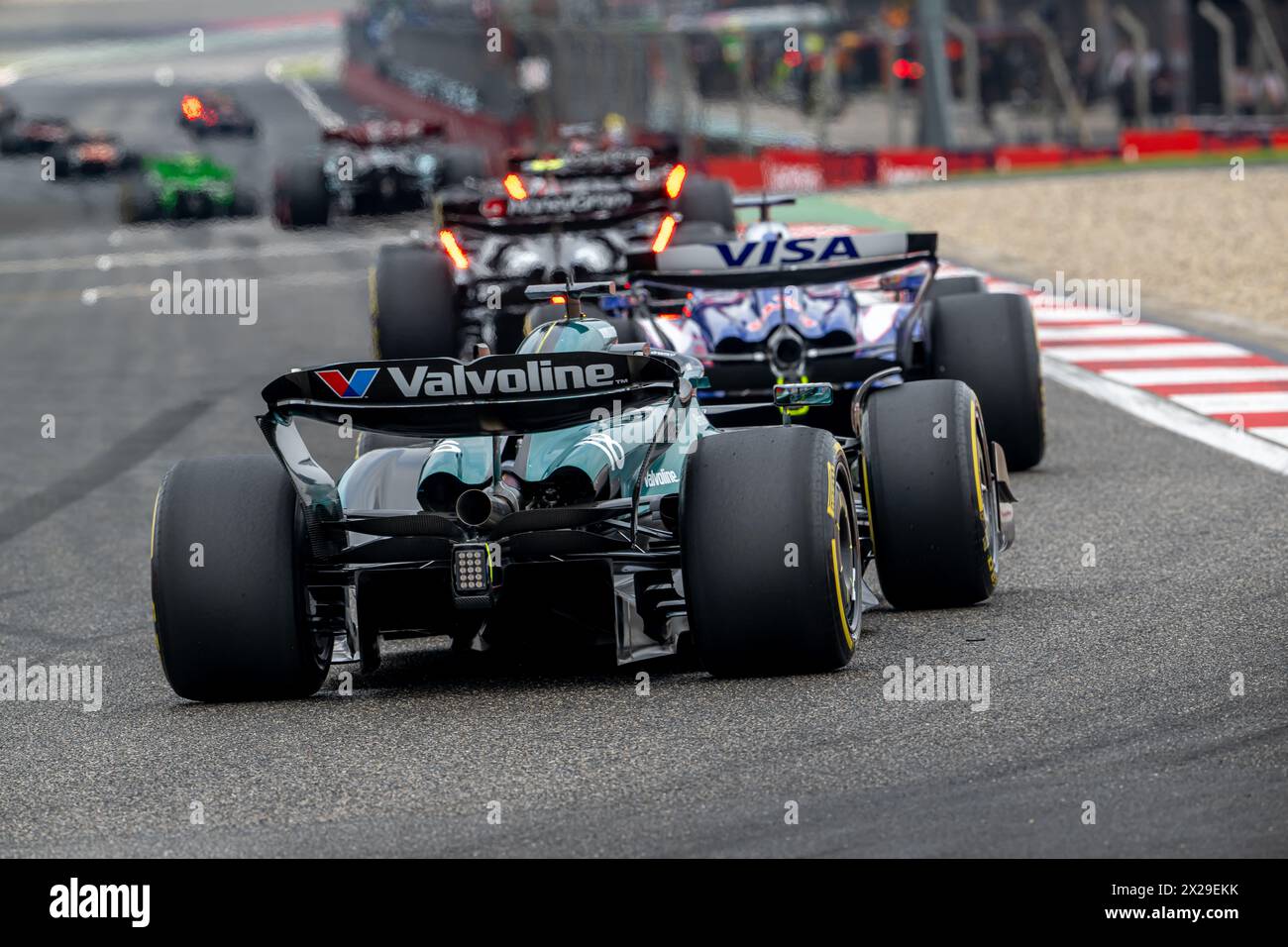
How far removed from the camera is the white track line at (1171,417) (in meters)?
11.7

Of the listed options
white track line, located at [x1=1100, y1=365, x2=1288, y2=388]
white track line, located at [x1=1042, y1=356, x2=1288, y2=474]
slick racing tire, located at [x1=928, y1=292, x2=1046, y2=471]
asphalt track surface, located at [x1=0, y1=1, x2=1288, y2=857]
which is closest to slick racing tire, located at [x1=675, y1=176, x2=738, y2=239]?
white track line, located at [x1=1042, y1=356, x2=1288, y2=474]

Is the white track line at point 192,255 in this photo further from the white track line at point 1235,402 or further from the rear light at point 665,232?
the white track line at point 1235,402

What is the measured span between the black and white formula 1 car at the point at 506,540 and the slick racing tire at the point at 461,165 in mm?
22884

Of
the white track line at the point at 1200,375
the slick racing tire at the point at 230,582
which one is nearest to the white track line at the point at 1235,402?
the white track line at the point at 1200,375

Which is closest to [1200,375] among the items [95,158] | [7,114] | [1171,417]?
[1171,417]

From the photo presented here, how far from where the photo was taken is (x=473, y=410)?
720 centimetres

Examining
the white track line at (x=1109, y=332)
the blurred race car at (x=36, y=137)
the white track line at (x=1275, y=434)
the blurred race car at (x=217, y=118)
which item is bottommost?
the white track line at (x=1275, y=434)

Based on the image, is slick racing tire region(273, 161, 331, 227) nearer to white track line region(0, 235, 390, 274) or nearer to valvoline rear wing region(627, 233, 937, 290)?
white track line region(0, 235, 390, 274)

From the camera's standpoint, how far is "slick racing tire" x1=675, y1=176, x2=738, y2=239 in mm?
20453

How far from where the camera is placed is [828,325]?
440 inches

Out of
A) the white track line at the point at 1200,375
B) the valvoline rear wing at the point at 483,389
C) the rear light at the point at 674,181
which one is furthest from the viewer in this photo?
the rear light at the point at 674,181

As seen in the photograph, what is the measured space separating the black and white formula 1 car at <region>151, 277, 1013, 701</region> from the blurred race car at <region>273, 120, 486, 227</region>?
23.2 meters

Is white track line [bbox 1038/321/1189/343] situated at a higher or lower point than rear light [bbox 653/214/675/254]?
lower
